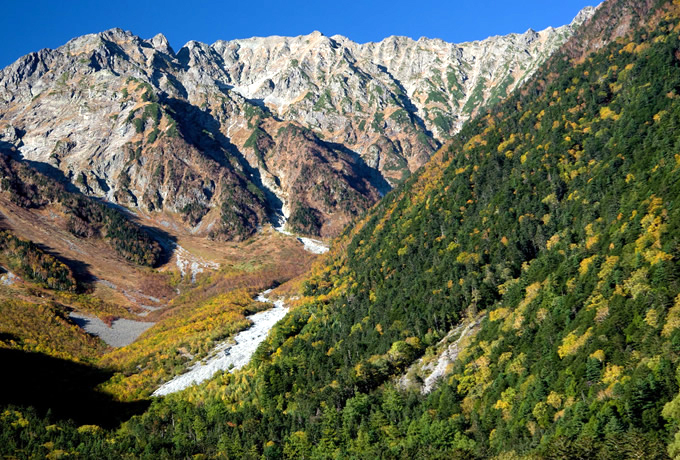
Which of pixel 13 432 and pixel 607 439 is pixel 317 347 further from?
pixel 607 439

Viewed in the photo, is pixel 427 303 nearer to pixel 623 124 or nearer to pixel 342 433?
pixel 342 433

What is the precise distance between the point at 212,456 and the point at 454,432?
6691cm

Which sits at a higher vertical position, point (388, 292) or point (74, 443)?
point (388, 292)

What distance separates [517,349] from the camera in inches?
4897

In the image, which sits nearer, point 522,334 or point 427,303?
point 522,334

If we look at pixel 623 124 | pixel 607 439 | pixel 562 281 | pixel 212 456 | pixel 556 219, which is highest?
pixel 623 124

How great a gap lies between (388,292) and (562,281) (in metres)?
72.8

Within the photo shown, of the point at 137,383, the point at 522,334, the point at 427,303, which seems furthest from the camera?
the point at 137,383

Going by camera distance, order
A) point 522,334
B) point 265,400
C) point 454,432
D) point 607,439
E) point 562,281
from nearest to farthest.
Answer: point 607,439, point 454,432, point 522,334, point 562,281, point 265,400

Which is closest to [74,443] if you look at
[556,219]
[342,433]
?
[342,433]

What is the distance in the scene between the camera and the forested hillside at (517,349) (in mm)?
96875

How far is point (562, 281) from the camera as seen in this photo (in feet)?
451

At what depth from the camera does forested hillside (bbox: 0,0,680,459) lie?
96.9m

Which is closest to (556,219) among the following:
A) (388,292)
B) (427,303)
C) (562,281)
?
(562,281)
